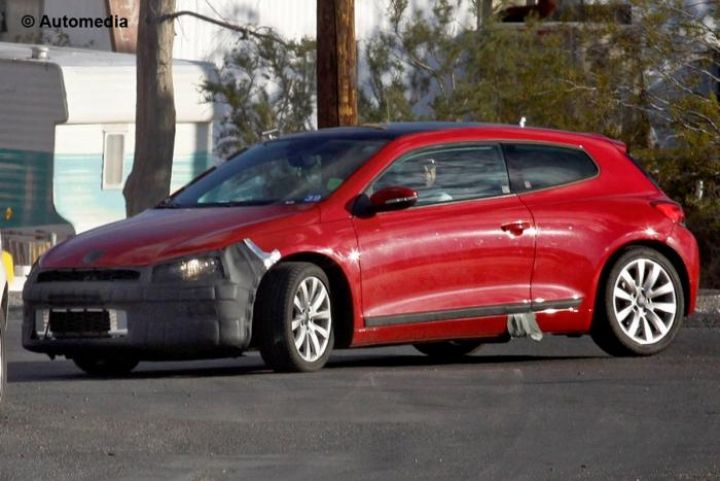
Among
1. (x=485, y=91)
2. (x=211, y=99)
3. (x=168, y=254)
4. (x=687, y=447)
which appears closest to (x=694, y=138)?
(x=485, y=91)

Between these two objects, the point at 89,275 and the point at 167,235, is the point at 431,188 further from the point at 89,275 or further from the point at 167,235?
the point at 89,275

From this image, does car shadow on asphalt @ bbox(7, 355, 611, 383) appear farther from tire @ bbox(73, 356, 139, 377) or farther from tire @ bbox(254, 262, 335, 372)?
tire @ bbox(254, 262, 335, 372)

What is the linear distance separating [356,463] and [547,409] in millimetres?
1910

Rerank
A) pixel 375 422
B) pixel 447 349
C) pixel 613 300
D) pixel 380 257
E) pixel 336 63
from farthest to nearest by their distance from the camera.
Result: pixel 336 63 → pixel 447 349 → pixel 613 300 → pixel 380 257 → pixel 375 422

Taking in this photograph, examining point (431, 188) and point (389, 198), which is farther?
point (431, 188)

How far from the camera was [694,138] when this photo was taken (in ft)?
70.8

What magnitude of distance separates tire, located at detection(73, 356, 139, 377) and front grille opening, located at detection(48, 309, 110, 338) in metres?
0.47

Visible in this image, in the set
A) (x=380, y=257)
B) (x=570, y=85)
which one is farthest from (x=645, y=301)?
(x=570, y=85)

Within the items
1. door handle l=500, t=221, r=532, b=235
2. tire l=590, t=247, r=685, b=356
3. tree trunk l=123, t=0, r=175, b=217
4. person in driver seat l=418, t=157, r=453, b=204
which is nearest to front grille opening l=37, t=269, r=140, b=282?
person in driver seat l=418, t=157, r=453, b=204

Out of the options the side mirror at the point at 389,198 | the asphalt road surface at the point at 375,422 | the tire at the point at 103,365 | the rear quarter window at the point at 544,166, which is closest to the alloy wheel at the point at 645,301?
the asphalt road surface at the point at 375,422

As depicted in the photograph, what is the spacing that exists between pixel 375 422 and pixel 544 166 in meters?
3.66

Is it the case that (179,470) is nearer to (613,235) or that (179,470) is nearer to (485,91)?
(613,235)

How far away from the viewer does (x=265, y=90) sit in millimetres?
32250

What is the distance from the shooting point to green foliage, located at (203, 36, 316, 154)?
102ft
